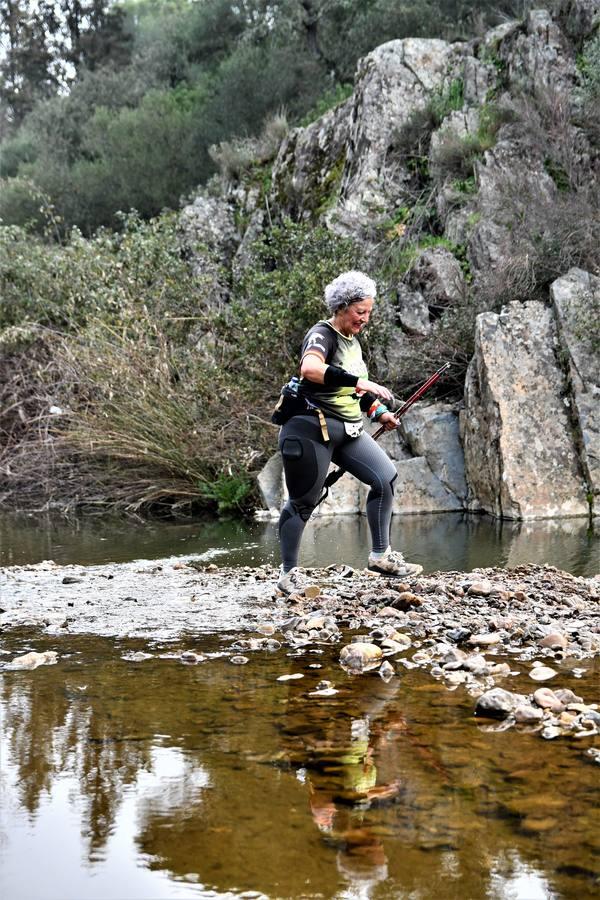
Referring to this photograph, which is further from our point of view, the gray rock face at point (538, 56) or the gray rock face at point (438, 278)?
the gray rock face at point (538, 56)

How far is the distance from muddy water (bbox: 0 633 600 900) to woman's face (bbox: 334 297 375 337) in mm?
2704

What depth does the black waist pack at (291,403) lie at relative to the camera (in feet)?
22.8

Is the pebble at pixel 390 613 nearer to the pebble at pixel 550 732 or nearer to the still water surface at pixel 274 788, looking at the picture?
the still water surface at pixel 274 788

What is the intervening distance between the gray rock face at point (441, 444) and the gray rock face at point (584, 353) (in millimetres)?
1886

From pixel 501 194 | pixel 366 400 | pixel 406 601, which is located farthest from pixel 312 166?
pixel 406 601

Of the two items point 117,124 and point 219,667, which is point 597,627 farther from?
point 117,124

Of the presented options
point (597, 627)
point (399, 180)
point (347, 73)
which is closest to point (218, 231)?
point (399, 180)

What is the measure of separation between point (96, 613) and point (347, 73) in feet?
84.5

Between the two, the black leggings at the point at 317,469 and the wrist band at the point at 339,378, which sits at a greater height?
the wrist band at the point at 339,378

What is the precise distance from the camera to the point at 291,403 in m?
7.00

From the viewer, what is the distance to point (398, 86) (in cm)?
2311

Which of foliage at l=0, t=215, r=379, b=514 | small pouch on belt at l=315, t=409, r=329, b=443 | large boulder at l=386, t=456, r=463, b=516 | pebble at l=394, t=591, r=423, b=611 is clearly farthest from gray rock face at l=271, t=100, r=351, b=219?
pebble at l=394, t=591, r=423, b=611

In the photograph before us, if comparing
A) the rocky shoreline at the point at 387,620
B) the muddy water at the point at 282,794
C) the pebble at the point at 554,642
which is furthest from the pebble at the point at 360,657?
the pebble at the point at 554,642

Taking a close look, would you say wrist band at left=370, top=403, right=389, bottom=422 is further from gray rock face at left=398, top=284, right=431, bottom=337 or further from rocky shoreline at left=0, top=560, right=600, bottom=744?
gray rock face at left=398, top=284, right=431, bottom=337
